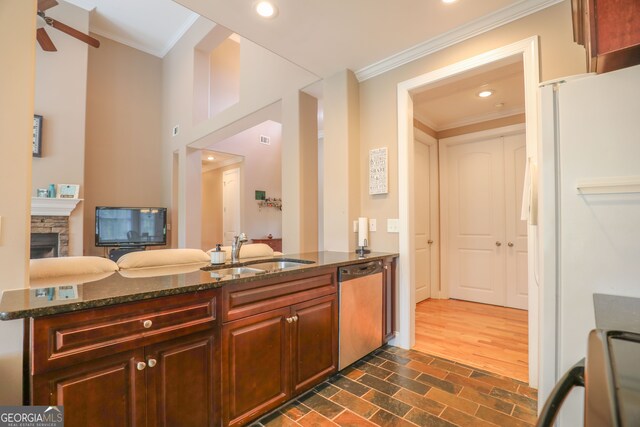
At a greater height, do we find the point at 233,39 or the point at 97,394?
the point at 233,39

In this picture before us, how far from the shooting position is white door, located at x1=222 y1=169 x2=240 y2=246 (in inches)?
277

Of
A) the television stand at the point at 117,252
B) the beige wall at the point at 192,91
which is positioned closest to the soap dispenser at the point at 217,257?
the beige wall at the point at 192,91

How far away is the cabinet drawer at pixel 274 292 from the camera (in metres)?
1.57

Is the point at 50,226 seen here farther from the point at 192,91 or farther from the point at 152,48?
the point at 152,48

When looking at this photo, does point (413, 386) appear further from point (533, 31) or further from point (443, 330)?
point (533, 31)

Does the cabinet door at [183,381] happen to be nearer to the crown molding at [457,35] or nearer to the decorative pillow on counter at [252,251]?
the decorative pillow on counter at [252,251]

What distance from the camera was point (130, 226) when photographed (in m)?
5.59

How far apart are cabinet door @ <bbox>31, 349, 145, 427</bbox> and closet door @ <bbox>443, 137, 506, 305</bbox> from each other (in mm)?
4302

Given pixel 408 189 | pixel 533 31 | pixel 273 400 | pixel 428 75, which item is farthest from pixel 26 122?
pixel 533 31

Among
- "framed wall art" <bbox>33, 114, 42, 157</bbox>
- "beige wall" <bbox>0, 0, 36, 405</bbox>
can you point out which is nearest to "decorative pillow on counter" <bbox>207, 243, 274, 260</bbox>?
"beige wall" <bbox>0, 0, 36, 405</bbox>

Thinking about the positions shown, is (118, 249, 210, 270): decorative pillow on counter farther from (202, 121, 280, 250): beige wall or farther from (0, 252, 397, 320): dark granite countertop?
(202, 121, 280, 250): beige wall

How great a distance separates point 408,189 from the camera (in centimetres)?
274

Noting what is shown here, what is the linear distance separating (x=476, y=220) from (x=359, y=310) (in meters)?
2.87

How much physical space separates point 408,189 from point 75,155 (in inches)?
215
